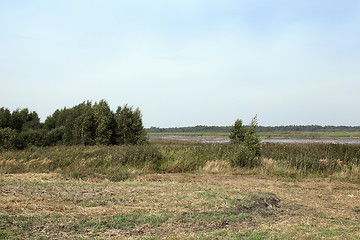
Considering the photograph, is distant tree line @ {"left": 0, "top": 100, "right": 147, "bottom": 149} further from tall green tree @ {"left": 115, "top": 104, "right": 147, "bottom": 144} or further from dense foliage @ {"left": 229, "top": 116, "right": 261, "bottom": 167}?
dense foliage @ {"left": 229, "top": 116, "right": 261, "bottom": 167}

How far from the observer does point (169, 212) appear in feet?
21.8

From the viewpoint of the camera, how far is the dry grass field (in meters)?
5.42

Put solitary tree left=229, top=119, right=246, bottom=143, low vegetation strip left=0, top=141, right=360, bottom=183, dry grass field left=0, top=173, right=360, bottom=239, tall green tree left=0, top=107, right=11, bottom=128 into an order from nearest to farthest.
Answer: dry grass field left=0, top=173, right=360, bottom=239 < low vegetation strip left=0, top=141, right=360, bottom=183 < tall green tree left=0, top=107, right=11, bottom=128 < solitary tree left=229, top=119, right=246, bottom=143

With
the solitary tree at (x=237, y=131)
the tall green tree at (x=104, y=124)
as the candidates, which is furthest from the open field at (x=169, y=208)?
the solitary tree at (x=237, y=131)

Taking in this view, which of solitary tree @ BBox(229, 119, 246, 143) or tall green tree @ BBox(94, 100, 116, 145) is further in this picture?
solitary tree @ BBox(229, 119, 246, 143)

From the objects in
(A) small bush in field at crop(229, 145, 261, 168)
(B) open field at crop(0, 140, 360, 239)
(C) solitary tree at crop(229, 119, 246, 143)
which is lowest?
(B) open field at crop(0, 140, 360, 239)

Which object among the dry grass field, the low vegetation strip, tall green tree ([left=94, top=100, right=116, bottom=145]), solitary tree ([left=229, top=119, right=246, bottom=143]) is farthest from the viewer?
solitary tree ([left=229, top=119, right=246, bottom=143])

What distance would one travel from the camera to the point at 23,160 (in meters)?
14.5

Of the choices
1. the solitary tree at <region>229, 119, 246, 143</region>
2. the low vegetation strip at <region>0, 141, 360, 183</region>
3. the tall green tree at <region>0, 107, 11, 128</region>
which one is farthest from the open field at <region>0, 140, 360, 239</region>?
the solitary tree at <region>229, 119, 246, 143</region>

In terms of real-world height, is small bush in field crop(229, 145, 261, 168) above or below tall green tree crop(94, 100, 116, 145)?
below

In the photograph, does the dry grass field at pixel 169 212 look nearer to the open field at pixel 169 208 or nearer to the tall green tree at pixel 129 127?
the open field at pixel 169 208

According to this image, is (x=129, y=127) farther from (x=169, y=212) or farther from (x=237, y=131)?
(x=169, y=212)

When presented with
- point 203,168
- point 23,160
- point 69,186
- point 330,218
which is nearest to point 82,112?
point 23,160

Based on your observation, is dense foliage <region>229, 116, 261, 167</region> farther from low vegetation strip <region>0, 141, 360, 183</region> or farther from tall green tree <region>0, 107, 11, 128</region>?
tall green tree <region>0, 107, 11, 128</region>
